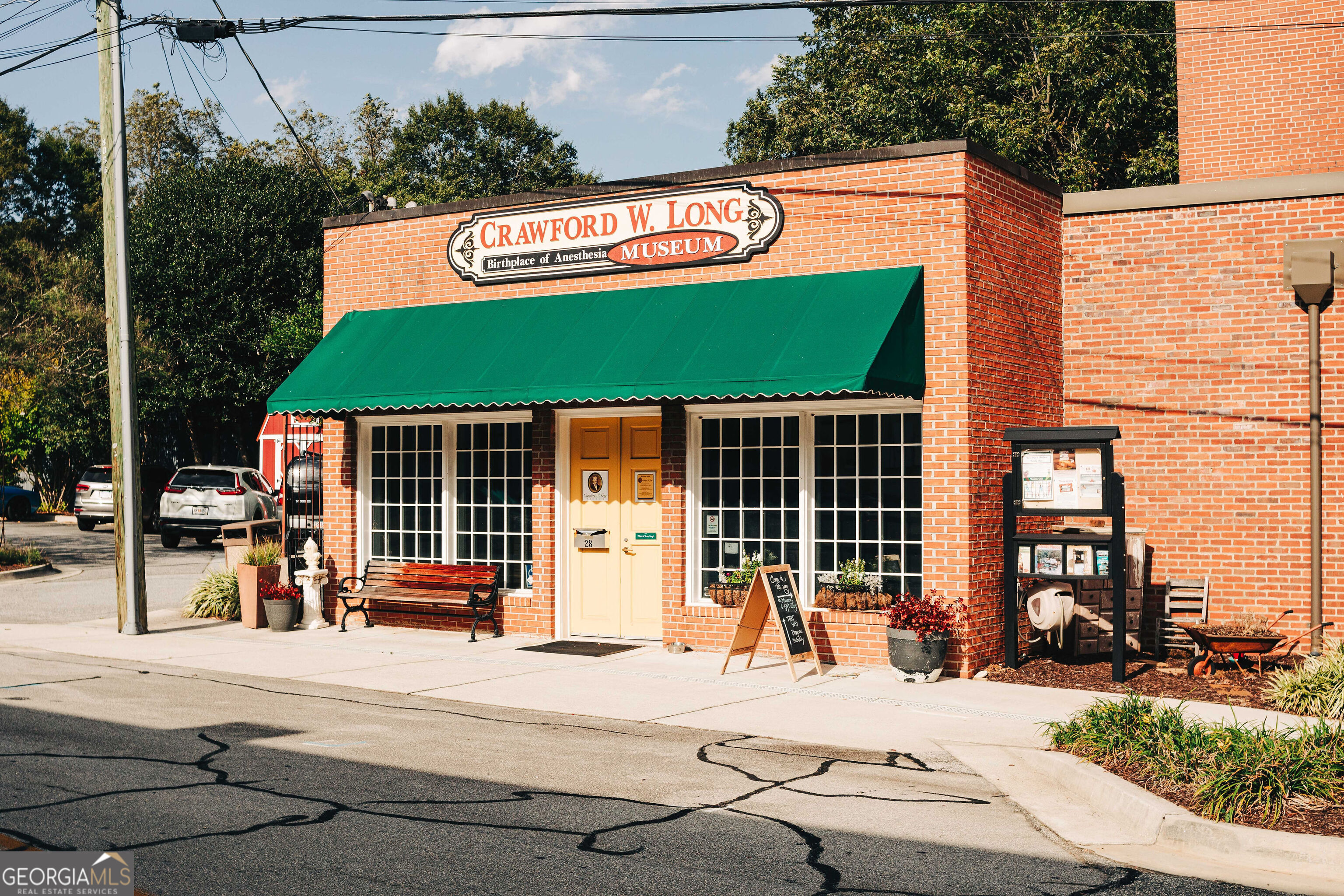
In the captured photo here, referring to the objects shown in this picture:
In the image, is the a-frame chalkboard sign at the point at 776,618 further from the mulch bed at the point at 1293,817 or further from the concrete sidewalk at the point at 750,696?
the mulch bed at the point at 1293,817

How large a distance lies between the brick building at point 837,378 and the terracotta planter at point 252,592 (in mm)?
2076

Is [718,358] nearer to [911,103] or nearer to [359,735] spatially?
[359,735]

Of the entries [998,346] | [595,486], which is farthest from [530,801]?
[998,346]

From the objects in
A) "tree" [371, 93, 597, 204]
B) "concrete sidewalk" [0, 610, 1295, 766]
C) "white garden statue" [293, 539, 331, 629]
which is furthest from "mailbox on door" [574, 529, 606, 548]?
"tree" [371, 93, 597, 204]

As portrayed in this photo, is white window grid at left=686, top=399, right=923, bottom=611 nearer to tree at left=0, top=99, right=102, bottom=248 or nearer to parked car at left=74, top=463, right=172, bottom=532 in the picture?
parked car at left=74, top=463, right=172, bottom=532

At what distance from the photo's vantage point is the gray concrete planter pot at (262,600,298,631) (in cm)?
1534

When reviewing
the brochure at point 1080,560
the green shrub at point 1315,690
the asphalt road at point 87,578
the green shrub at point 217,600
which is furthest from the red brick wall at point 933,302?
the asphalt road at point 87,578

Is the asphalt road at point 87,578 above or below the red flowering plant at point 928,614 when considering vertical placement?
below

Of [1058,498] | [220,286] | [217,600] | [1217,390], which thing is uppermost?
[220,286]

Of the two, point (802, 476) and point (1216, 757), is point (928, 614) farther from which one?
point (1216, 757)

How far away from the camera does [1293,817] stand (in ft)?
20.8

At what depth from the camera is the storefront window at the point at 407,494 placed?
50.8ft

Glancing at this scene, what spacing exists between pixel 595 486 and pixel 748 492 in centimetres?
Result: 200

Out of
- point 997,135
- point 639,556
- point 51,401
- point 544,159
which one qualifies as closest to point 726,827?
point 639,556
